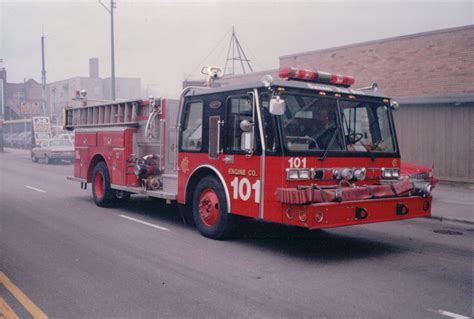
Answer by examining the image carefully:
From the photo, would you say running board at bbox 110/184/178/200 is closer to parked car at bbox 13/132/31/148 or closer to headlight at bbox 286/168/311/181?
headlight at bbox 286/168/311/181

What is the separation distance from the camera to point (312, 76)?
8.08 m

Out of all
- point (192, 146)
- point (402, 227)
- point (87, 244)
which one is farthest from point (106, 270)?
point (402, 227)

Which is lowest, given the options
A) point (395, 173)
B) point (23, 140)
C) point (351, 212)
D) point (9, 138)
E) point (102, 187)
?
point (102, 187)

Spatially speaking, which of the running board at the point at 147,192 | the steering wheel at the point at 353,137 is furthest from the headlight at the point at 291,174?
the running board at the point at 147,192

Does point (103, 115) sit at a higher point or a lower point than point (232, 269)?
higher

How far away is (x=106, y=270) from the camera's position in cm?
669

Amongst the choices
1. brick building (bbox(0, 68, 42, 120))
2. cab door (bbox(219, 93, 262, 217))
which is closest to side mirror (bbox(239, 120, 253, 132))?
cab door (bbox(219, 93, 262, 217))

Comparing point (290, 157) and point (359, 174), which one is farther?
point (359, 174)

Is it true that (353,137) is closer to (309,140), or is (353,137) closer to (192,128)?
(309,140)

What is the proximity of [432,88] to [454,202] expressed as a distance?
531cm

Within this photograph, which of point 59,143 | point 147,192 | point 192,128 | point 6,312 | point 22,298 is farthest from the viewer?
point 59,143

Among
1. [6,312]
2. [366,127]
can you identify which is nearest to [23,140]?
[366,127]

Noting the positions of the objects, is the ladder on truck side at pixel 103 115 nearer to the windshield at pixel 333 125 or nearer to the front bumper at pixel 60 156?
the windshield at pixel 333 125

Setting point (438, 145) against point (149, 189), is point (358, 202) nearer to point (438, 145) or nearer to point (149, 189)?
point (149, 189)
